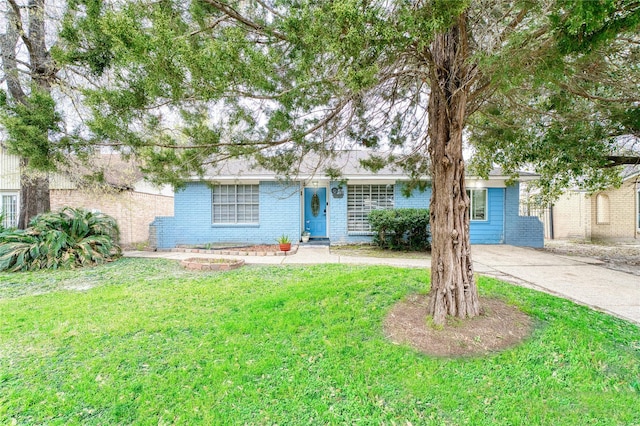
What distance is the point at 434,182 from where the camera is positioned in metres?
3.68

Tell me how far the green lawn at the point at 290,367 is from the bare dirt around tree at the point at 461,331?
13cm

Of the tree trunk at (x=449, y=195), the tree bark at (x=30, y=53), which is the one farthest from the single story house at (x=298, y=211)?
the tree trunk at (x=449, y=195)

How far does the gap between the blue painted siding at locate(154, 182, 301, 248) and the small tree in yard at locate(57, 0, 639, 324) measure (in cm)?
664

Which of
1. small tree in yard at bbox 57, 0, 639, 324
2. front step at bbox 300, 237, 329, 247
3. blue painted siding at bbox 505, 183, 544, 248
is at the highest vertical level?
small tree in yard at bbox 57, 0, 639, 324

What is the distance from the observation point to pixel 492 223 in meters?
11.6

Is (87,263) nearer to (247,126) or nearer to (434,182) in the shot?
(247,126)

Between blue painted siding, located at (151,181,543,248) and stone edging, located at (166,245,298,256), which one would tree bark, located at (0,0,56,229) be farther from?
stone edging, located at (166,245,298,256)

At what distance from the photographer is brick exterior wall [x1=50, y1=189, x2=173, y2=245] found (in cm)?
1221

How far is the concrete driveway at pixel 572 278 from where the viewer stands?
4.59 metres

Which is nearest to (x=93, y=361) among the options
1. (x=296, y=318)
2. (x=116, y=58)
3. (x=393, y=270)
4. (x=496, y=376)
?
(x=296, y=318)

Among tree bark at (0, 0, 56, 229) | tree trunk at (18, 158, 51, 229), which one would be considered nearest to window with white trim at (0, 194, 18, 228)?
tree trunk at (18, 158, 51, 229)

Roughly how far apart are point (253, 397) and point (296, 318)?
57.1 inches

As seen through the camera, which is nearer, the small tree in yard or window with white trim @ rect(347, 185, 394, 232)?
the small tree in yard

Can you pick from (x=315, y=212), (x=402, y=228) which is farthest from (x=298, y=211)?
(x=402, y=228)
